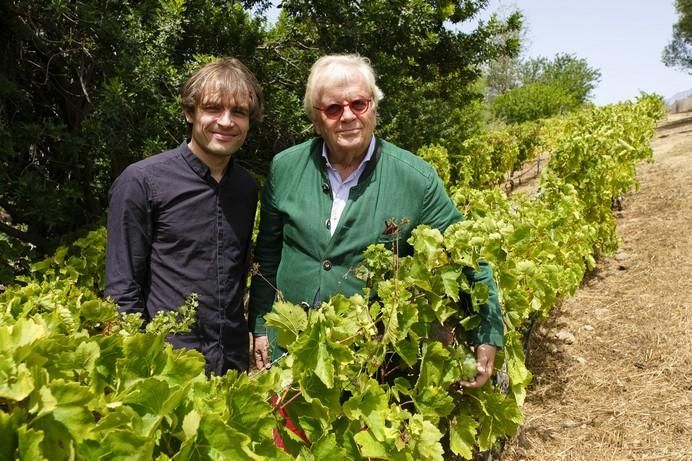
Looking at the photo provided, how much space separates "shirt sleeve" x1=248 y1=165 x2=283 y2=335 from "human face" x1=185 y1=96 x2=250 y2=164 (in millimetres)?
219

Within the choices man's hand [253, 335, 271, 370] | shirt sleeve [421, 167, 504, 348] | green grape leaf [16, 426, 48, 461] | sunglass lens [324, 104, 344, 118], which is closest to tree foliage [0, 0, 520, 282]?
man's hand [253, 335, 271, 370]

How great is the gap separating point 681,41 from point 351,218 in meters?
40.9

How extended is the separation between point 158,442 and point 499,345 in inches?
54.2

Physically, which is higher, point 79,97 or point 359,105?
point 79,97

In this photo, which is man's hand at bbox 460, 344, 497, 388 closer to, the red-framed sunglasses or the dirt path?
the red-framed sunglasses

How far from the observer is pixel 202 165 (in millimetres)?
2227

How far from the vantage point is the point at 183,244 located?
218cm

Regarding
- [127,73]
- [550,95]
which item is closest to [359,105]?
[127,73]

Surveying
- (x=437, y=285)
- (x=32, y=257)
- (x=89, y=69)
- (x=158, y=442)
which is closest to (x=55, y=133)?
(x=89, y=69)

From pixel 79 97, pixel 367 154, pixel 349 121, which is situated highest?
pixel 79 97

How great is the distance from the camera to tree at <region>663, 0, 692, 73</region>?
98.7ft

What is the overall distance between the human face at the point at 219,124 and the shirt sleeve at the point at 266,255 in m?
0.22

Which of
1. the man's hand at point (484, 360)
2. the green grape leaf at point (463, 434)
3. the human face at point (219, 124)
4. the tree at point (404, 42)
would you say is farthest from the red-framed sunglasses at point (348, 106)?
the tree at point (404, 42)

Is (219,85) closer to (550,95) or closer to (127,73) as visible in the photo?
(127,73)
